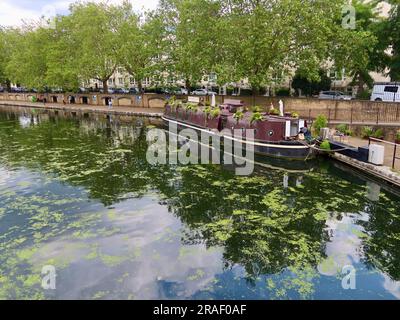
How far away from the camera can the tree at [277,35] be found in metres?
24.1

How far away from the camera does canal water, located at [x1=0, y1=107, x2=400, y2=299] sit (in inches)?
283

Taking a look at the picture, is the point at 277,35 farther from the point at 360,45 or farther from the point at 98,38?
the point at 98,38

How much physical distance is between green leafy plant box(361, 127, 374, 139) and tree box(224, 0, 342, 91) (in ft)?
26.4

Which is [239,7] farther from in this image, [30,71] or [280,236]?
[30,71]

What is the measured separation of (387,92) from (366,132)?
37.7 feet

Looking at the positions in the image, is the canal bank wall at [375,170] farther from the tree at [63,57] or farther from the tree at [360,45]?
the tree at [63,57]

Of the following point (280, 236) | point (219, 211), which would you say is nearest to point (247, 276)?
point (280, 236)

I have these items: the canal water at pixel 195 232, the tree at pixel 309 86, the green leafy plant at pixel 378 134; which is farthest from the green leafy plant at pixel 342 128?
the tree at pixel 309 86

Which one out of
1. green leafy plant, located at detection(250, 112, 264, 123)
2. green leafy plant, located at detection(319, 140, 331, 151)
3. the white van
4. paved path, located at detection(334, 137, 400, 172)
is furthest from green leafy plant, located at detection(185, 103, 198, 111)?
the white van

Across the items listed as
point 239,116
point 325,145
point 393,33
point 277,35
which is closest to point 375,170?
point 325,145

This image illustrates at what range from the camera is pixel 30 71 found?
49.7 meters

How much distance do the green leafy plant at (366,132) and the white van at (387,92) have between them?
32.3ft

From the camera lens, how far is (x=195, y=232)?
958 centimetres

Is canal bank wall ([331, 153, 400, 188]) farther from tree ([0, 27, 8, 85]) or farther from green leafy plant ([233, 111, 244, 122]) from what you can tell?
tree ([0, 27, 8, 85])
